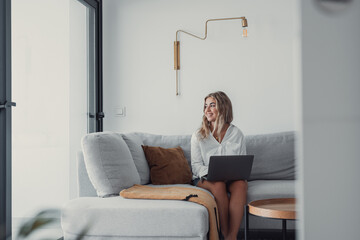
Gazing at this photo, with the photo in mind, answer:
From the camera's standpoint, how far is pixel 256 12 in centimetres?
412

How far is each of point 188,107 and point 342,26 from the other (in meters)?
3.84

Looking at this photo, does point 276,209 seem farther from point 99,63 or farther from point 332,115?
point 99,63

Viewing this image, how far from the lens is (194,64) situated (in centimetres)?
423

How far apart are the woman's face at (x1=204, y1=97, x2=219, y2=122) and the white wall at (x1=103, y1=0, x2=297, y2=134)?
514mm

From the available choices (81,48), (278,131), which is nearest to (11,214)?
(81,48)

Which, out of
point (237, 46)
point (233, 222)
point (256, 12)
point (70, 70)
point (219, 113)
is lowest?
point (233, 222)

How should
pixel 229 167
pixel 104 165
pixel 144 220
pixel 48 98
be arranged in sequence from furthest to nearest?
pixel 48 98 < pixel 229 167 < pixel 104 165 < pixel 144 220

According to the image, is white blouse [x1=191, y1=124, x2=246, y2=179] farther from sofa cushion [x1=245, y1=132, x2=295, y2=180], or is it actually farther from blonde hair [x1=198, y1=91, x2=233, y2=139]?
sofa cushion [x1=245, y1=132, x2=295, y2=180]

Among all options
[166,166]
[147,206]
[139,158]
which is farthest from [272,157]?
[147,206]

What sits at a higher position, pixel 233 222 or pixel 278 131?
pixel 278 131

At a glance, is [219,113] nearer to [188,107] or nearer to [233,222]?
[188,107]

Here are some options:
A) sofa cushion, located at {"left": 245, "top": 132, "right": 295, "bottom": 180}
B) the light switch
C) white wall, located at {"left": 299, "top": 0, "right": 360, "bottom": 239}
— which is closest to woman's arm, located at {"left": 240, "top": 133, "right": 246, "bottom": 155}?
sofa cushion, located at {"left": 245, "top": 132, "right": 295, "bottom": 180}

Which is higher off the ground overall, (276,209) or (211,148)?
(211,148)

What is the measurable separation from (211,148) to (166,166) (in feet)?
1.27
